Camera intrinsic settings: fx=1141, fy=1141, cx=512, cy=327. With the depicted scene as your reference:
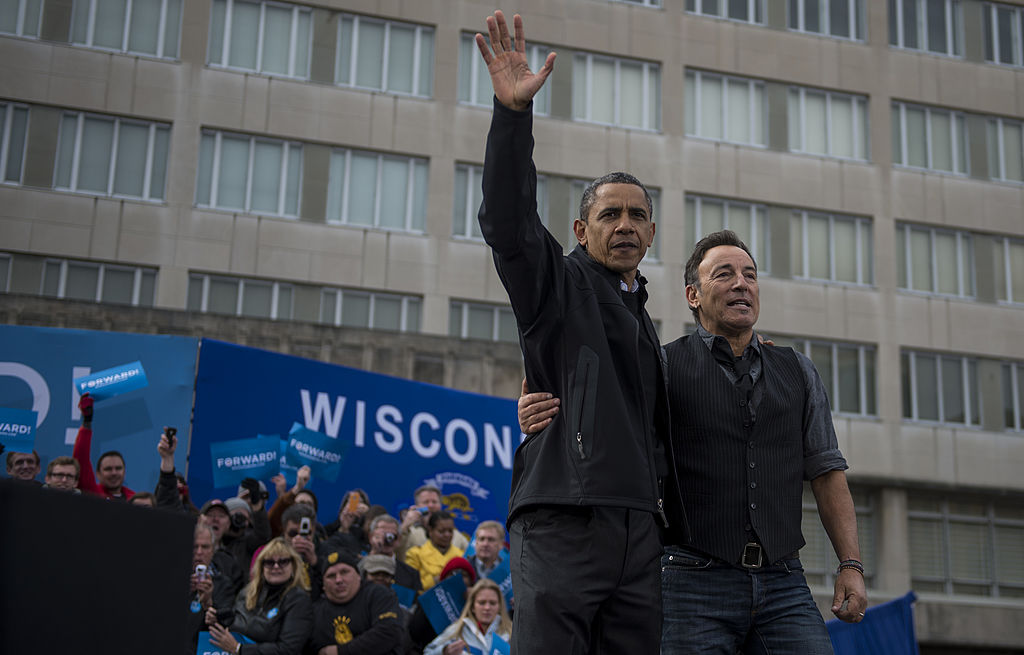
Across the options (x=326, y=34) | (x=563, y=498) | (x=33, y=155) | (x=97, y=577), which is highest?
(x=326, y=34)

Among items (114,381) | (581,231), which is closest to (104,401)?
(114,381)

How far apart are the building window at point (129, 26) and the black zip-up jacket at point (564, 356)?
25273 millimetres

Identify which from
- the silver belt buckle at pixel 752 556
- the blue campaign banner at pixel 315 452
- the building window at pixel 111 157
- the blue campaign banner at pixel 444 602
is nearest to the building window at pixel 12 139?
the building window at pixel 111 157

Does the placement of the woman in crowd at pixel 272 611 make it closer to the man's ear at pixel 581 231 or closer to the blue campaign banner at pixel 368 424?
the blue campaign banner at pixel 368 424

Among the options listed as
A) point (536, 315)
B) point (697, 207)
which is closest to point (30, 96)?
point (697, 207)

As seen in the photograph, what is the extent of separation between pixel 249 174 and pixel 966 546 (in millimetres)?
21165

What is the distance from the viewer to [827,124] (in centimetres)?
3183

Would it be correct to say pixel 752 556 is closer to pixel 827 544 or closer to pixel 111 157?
pixel 111 157

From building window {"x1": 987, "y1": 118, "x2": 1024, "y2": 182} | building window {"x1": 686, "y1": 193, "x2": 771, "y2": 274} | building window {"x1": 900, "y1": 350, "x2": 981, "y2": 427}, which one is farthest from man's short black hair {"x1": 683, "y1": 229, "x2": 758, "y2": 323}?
building window {"x1": 987, "y1": 118, "x2": 1024, "y2": 182}

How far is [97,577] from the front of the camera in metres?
2.06

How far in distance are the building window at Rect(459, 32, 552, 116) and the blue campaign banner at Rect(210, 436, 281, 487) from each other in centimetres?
1754

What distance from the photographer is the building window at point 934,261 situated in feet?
104

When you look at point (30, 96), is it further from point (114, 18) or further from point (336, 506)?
point (336, 506)

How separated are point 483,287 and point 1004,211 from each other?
52.1 feet
